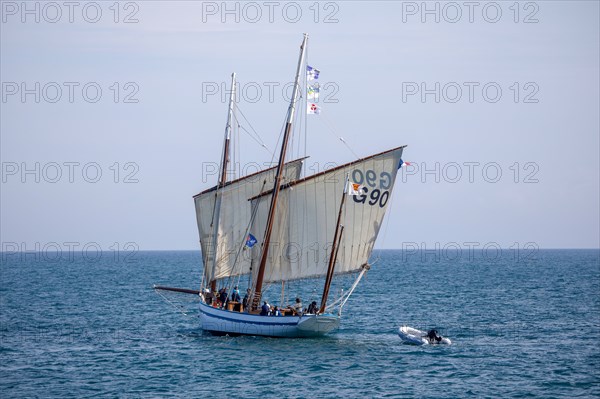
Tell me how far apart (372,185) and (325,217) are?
144 inches

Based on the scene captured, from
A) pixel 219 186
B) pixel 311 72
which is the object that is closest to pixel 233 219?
pixel 219 186

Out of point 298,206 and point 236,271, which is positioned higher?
point 298,206

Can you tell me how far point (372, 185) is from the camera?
182 feet

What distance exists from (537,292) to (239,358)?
60.2 metres

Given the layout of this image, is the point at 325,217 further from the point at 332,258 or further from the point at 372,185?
the point at 372,185

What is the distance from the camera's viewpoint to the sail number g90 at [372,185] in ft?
181

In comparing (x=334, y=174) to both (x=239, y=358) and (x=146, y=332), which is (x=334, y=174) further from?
(x=146, y=332)

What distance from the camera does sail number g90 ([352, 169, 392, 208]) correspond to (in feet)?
181

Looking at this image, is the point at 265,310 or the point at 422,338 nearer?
the point at 422,338

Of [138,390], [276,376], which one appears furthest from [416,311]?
[138,390]

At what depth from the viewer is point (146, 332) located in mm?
61406

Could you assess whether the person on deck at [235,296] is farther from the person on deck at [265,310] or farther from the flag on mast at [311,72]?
the flag on mast at [311,72]

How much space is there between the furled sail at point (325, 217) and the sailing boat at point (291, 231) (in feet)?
0.21

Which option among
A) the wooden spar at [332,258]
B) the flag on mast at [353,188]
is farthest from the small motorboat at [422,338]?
the flag on mast at [353,188]
